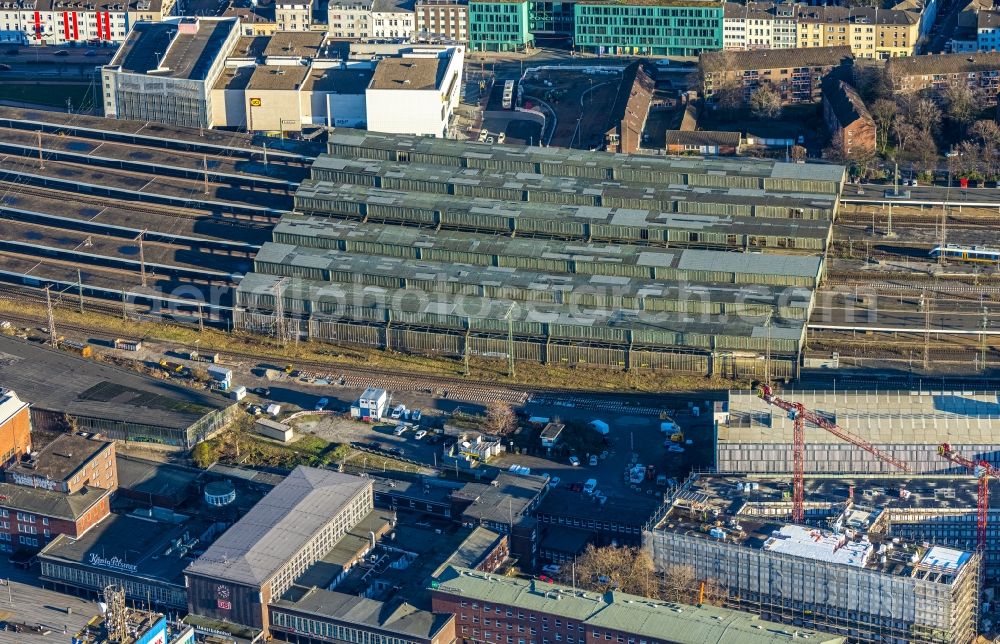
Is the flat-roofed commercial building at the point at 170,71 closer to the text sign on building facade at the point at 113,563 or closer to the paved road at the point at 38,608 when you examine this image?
the paved road at the point at 38,608

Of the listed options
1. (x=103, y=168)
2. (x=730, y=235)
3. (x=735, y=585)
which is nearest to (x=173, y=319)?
(x=103, y=168)

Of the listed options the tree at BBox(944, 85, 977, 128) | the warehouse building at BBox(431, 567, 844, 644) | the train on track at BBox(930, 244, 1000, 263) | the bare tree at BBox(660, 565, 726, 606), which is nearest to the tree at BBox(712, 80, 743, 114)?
the tree at BBox(944, 85, 977, 128)

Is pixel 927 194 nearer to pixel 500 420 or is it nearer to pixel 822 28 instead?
pixel 822 28

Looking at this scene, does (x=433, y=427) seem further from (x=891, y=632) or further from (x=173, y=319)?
(x=891, y=632)

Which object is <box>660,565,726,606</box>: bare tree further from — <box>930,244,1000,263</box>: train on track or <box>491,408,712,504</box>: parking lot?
<box>930,244,1000,263</box>: train on track

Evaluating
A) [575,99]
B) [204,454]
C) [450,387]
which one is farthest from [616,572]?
[575,99]

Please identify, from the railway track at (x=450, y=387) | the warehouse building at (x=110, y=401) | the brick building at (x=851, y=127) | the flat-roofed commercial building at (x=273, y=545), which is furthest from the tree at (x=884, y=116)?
the flat-roofed commercial building at (x=273, y=545)
